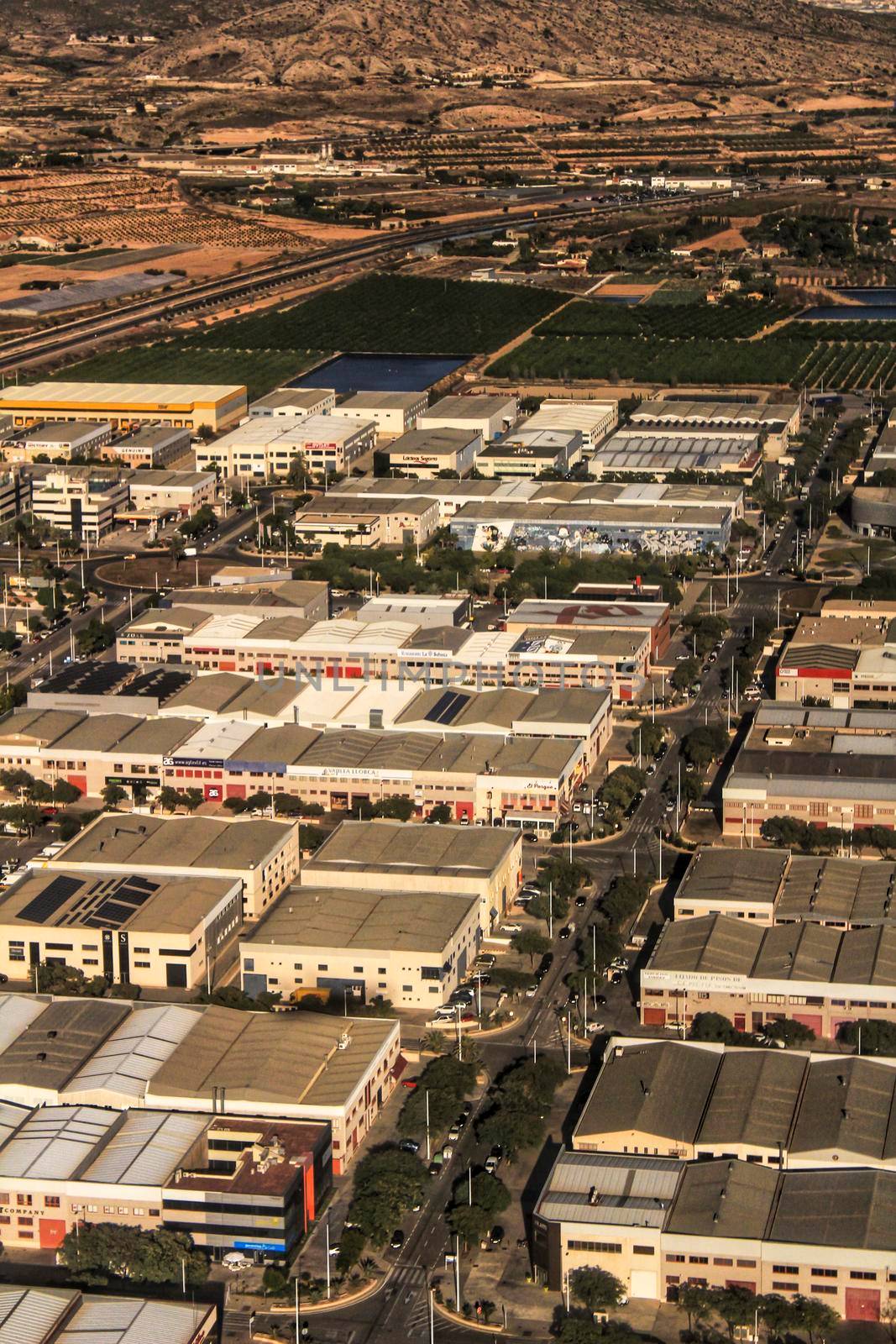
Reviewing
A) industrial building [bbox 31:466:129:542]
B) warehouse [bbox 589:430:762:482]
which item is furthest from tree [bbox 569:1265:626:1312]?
warehouse [bbox 589:430:762:482]

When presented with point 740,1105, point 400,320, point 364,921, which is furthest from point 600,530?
point 400,320

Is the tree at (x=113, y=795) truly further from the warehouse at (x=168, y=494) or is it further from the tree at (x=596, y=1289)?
the warehouse at (x=168, y=494)

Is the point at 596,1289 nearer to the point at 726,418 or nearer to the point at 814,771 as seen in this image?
the point at 814,771

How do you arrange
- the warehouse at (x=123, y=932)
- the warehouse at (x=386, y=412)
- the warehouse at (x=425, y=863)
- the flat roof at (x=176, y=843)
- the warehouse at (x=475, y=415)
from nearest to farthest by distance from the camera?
the warehouse at (x=123, y=932) < the warehouse at (x=425, y=863) < the flat roof at (x=176, y=843) < the warehouse at (x=475, y=415) < the warehouse at (x=386, y=412)

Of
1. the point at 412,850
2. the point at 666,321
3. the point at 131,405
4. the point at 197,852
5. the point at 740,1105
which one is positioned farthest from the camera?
the point at 666,321

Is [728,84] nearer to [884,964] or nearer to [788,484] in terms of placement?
[788,484]

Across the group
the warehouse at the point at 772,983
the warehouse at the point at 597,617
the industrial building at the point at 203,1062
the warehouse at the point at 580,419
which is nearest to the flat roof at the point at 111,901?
the industrial building at the point at 203,1062

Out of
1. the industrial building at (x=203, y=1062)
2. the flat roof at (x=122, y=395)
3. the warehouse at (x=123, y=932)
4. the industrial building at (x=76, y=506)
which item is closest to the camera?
the industrial building at (x=203, y=1062)

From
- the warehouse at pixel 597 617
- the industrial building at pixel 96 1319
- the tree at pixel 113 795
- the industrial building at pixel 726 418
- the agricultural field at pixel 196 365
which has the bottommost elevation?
the agricultural field at pixel 196 365
